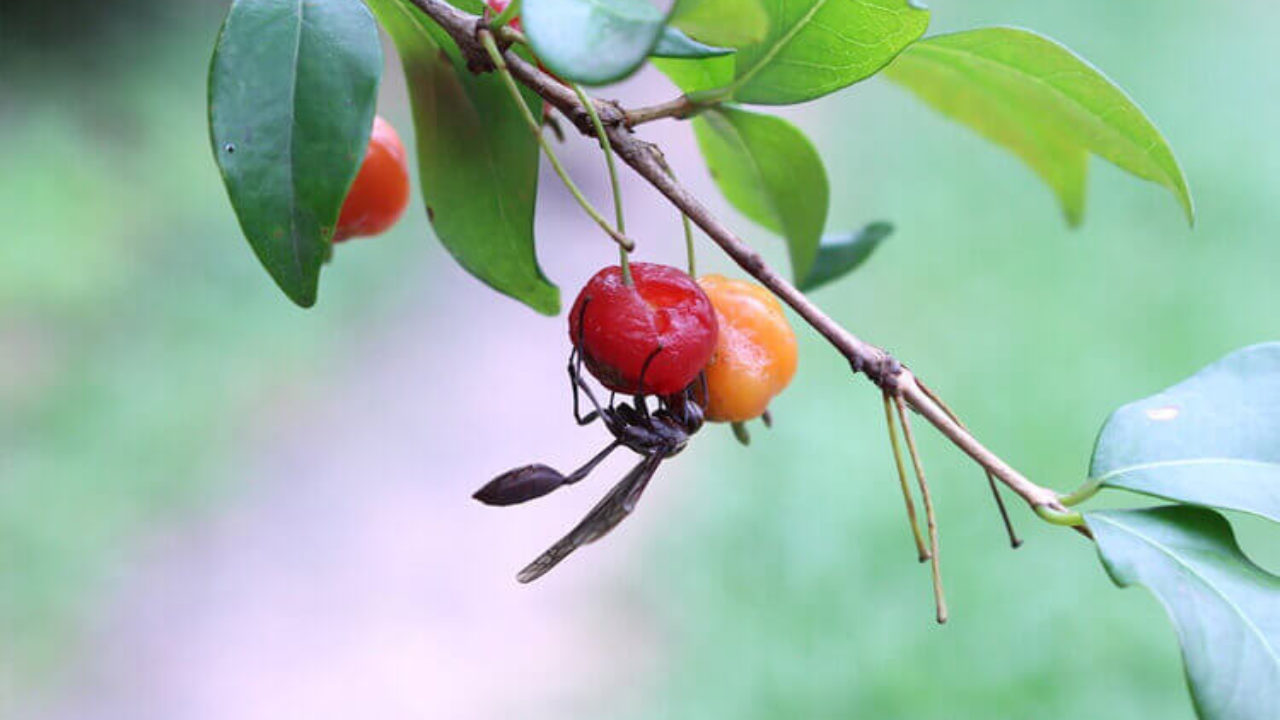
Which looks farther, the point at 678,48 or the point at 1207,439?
the point at 1207,439

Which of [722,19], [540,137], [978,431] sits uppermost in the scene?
[722,19]

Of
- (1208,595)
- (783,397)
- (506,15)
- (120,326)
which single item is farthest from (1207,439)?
(120,326)

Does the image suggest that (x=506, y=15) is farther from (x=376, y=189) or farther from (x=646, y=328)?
(x=376, y=189)

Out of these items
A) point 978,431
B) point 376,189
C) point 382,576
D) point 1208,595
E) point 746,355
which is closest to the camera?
point 1208,595

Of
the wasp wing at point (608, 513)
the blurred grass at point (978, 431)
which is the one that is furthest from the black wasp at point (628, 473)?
the blurred grass at point (978, 431)

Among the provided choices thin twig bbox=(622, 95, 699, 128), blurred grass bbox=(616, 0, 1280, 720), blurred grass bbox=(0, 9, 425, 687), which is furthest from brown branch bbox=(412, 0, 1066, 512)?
blurred grass bbox=(0, 9, 425, 687)

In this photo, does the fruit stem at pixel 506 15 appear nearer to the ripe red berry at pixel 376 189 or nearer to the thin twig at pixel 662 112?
the thin twig at pixel 662 112

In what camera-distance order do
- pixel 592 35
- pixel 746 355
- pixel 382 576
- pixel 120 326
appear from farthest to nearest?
pixel 120 326
pixel 382 576
pixel 746 355
pixel 592 35
